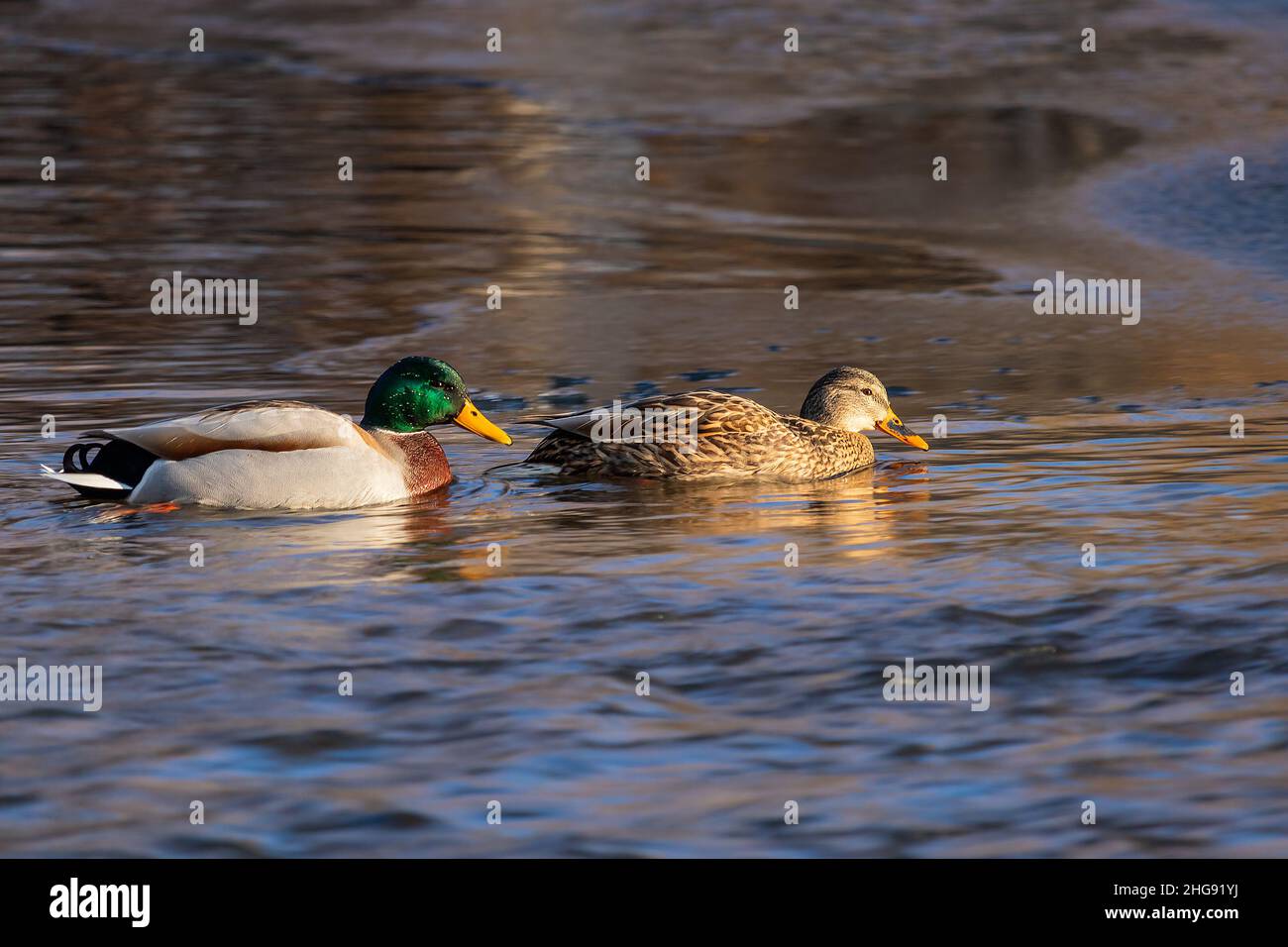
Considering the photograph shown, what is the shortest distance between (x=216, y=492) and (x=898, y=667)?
4.01 m

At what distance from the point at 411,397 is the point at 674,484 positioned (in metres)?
1.40

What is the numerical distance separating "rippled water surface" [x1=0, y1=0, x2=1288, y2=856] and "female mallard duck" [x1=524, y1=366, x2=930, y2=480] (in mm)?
133

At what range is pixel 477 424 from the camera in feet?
36.6

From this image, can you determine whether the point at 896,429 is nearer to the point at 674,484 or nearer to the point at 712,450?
the point at 712,450

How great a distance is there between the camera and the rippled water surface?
621 cm

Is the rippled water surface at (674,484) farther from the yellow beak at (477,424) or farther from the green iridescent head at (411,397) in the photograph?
the green iridescent head at (411,397)

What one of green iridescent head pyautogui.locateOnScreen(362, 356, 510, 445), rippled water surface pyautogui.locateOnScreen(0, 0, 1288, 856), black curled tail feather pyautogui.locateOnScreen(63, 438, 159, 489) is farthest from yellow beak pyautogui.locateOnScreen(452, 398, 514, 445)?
black curled tail feather pyautogui.locateOnScreen(63, 438, 159, 489)

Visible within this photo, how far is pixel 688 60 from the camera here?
28.7 meters

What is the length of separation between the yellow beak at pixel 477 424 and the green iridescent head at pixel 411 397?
143mm

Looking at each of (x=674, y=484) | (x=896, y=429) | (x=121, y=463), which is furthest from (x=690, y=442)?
(x=121, y=463)

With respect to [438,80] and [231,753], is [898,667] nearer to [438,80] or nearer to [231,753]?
[231,753]

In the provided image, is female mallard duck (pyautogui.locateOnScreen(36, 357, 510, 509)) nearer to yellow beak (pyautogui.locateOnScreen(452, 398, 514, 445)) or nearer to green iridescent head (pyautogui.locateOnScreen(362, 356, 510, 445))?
green iridescent head (pyautogui.locateOnScreen(362, 356, 510, 445))

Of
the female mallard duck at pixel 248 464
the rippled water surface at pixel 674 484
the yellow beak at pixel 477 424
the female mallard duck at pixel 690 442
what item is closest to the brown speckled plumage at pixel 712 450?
the female mallard duck at pixel 690 442

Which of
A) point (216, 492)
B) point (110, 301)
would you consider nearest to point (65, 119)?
point (110, 301)
